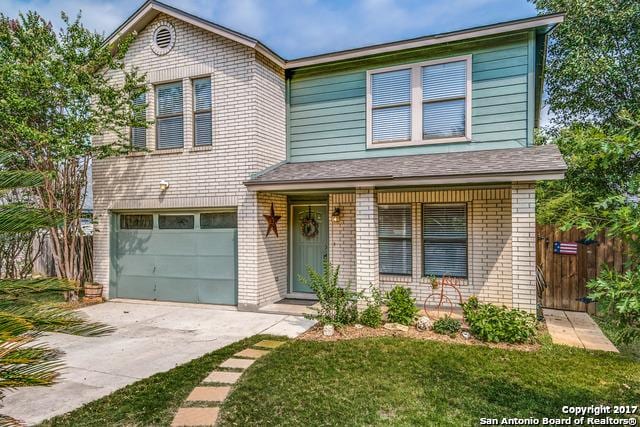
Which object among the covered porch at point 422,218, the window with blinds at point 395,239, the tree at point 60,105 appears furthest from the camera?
the window with blinds at point 395,239

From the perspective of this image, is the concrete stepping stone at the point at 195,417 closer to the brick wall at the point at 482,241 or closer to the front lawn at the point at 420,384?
the front lawn at the point at 420,384

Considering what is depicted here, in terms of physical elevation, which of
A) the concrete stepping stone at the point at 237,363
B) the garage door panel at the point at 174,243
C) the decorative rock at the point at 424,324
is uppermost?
the garage door panel at the point at 174,243

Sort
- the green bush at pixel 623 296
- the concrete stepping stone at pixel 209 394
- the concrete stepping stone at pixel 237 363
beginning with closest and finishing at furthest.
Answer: the green bush at pixel 623 296
the concrete stepping stone at pixel 209 394
the concrete stepping stone at pixel 237 363

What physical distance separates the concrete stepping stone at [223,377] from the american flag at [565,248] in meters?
6.95

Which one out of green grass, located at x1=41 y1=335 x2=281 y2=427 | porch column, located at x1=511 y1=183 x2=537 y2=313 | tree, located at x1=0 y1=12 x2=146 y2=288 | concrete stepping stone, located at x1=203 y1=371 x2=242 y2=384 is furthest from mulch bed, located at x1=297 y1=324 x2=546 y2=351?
tree, located at x1=0 y1=12 x2=146 y2=288

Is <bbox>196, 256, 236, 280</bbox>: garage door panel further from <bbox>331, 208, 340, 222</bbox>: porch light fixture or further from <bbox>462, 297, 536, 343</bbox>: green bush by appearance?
<bbox>462, 297, 536, 343</bbox>: green bush

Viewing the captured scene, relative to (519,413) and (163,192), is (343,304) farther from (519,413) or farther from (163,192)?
(163,192)

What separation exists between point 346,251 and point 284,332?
289cm

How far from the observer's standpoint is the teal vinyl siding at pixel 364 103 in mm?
7379

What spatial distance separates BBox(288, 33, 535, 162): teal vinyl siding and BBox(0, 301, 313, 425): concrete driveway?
13.6ft

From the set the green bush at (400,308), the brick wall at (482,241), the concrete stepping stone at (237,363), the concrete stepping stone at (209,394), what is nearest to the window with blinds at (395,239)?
the brick wall at (482,241)

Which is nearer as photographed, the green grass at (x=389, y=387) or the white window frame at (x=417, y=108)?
the green grass at (x=389, y=387)

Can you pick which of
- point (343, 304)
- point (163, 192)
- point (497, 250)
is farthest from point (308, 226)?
point (497, 250)

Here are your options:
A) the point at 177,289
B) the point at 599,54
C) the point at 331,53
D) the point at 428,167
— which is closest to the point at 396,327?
the point at 428,167
